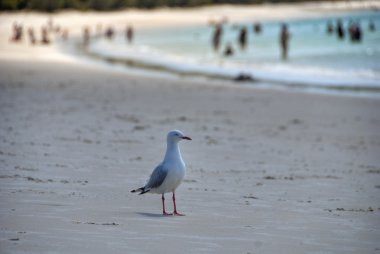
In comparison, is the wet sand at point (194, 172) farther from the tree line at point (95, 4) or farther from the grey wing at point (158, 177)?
the tree line at point (95, 4)

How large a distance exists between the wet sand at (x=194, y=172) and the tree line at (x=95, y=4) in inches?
3052

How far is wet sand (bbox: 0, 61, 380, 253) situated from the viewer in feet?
→ 21.7

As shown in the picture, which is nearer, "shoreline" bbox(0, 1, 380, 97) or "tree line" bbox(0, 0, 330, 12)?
"shoreline" bbox(0, 1, 380, 97)

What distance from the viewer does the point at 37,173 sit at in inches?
363

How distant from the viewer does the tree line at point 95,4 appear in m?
95.3

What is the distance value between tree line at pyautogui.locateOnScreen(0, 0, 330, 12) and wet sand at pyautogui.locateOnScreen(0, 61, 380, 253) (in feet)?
254

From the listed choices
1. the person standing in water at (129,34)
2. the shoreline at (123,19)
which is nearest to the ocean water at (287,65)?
the shoreline at (123,19)

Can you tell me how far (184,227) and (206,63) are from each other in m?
26.7

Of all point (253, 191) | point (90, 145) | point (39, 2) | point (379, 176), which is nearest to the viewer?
point (253, 191)

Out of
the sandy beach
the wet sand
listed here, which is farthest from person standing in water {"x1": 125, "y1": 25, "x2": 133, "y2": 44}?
the wet sand

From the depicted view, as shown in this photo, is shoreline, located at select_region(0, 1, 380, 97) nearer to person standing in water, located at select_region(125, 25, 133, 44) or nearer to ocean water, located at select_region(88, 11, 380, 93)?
ocean water, located at select_region(88, 11, 380, 93)

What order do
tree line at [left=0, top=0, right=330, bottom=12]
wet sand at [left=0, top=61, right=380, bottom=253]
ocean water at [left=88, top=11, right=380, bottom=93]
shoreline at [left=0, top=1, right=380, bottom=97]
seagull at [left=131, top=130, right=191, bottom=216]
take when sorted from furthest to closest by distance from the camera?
tree line at [left=0, top=0, right=330, bottom=12] < shoreline at [left=0, top=1, right=380, bottom=97] < ocean water at [left=88, top=11, right=380, bottom=93] < seagull at [left=131, top=130, right=191, bottom=216] < wet sand at [left=0, top=61, right=380, bottom=253]

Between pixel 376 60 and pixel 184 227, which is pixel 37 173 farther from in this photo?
pixel 376 60

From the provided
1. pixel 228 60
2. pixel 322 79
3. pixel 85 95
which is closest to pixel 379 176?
pixel 85 95
